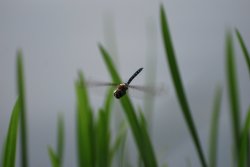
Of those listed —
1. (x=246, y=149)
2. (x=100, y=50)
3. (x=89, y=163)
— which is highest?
(x=100, y=50)

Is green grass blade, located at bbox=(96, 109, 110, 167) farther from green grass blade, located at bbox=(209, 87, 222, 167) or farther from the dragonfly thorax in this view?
green grass blade, located at bbox=(209, 87, 222, 167)

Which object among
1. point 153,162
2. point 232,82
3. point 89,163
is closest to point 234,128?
point 232,82

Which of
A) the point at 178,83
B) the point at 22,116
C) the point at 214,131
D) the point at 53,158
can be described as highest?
the point at 22,116

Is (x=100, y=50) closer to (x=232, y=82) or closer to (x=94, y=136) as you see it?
(x=94, y=136)

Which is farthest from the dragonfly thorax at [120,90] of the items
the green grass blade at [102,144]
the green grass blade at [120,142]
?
the green grass blade at [120,142]

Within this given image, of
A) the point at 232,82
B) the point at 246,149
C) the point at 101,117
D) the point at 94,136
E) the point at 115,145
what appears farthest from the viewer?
the point at 115,145

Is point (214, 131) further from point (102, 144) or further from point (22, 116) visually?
point (22, 116)

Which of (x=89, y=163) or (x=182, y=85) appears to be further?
(x=89, y=163)

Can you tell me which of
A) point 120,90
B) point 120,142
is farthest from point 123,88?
point 120,142

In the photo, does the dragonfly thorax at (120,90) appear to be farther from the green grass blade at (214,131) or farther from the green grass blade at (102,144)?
the green grass blade at (214,131)

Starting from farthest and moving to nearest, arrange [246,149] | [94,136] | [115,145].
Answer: [115,145], [94,136], [246,149]
